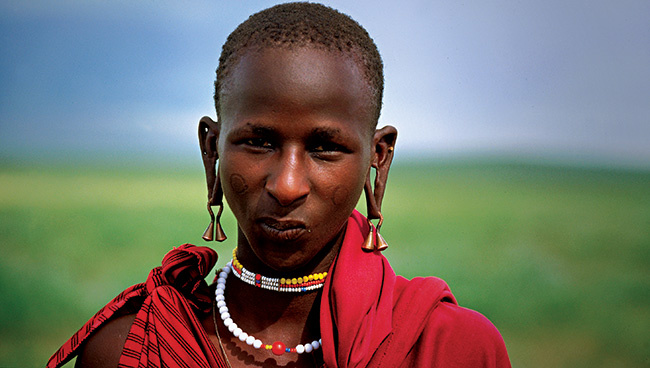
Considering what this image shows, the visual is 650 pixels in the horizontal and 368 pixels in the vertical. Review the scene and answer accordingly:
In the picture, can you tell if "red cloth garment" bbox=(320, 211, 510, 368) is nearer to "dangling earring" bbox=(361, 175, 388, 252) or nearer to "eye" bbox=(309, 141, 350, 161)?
"dangling earring" bbox=(361, 175, 388, 252)

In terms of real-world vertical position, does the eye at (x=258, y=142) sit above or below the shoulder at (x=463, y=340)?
above

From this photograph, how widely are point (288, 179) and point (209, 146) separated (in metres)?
0.45

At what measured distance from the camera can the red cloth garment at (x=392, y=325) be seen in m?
1.71

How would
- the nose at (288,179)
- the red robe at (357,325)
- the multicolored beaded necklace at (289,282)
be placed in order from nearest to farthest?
the nose at (288,179)
the red robe at (357,325)
the multicolored beaded necklace at (289,282)

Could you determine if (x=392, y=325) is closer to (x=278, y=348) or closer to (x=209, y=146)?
(x=278, y=348)

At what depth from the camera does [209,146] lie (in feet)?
6.24

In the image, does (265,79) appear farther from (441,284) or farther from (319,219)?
(441,284)

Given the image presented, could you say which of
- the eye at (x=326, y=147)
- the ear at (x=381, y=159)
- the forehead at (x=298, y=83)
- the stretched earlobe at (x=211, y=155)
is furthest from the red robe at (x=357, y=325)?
the forehead at (x=298, y=83)

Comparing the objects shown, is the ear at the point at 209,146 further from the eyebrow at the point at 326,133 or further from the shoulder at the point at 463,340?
the shoulder at the point at 463,340

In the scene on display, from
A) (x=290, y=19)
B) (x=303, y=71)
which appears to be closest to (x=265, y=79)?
(x=303, y=71)

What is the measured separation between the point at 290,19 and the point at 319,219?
616 mm

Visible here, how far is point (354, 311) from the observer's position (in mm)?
1738

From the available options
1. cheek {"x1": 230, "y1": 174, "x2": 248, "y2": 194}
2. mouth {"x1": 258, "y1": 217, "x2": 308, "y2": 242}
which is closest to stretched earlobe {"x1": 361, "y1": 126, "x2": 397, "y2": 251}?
mouth {"x1": 258, "y1": 217, "x2": 308, "y2": 242}

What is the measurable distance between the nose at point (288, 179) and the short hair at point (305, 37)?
330 millimetres
